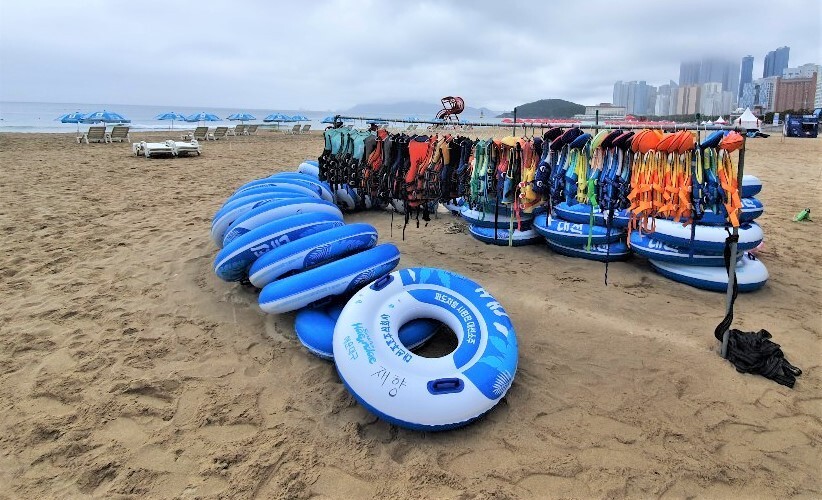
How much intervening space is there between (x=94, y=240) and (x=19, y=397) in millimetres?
3642

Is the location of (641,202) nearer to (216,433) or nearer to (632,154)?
(632,154)

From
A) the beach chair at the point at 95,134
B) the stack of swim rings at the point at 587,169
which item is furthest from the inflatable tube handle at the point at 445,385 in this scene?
the beach chair at the point at 95,134

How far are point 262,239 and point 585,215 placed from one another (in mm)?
3549

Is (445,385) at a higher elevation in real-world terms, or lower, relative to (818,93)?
lower

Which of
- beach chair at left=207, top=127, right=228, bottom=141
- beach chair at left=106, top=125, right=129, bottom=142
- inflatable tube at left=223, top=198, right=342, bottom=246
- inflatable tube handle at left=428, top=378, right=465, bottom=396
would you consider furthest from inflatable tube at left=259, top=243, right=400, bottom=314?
beach chair at left=207, top=127, right=228, bottom=141

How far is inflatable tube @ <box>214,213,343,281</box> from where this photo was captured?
399cm

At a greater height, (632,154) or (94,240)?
(632,154)

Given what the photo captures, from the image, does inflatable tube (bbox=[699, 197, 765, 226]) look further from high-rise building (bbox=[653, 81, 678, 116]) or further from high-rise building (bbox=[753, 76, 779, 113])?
high-rise building (bbox=[753, 76, 779, 113])

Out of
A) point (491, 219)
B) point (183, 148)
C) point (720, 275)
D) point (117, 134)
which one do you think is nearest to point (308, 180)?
point (491, 219)

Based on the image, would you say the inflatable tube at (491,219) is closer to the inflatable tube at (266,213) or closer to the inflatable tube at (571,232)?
the inflatable tube at (571,232)

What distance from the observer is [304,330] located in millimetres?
3543

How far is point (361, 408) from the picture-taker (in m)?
2.97

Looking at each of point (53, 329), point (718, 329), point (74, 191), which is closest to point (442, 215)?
point (718, 329)

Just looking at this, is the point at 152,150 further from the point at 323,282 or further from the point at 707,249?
the point at 707,249
